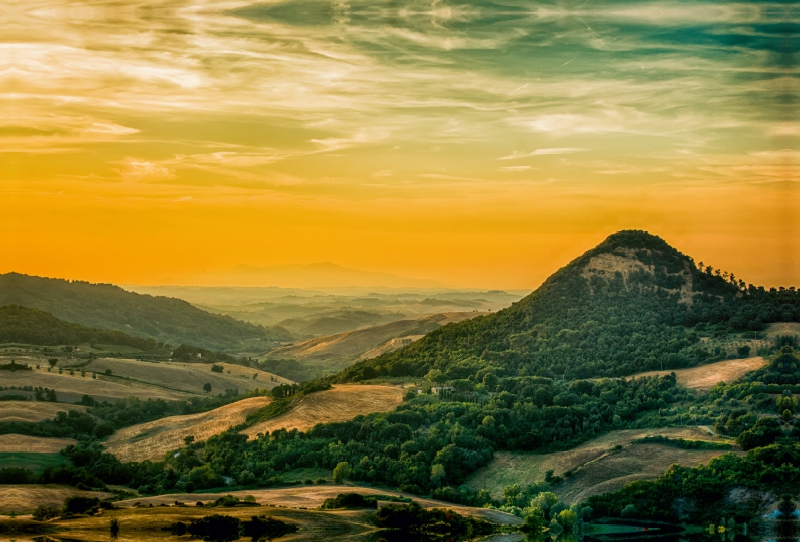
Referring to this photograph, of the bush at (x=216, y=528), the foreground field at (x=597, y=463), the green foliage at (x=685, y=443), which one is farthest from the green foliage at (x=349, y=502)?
the green foliage at (x=685, y=443)

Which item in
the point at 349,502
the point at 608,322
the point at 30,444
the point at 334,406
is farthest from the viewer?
the point at 608,322

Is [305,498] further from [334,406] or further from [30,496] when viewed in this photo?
[334,406]

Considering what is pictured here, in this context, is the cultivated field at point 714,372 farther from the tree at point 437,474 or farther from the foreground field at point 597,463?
the tree at point 437,474

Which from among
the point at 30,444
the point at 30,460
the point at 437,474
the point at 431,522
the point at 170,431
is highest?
the point at 30,460

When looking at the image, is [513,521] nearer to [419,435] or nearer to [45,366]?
[419,435]

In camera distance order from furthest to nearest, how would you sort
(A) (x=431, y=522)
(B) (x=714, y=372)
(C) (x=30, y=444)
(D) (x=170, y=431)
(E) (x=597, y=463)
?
(D) (x=170, y=431) → (B) (x=714, y=372) → (C) (x=30, y=444) → (E) (x=597, y=463) → (A) (x=431, y=522)

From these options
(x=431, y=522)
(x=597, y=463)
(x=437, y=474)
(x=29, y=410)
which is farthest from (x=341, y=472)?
(x=29, y=410)

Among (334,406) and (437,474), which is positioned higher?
(334,406)
